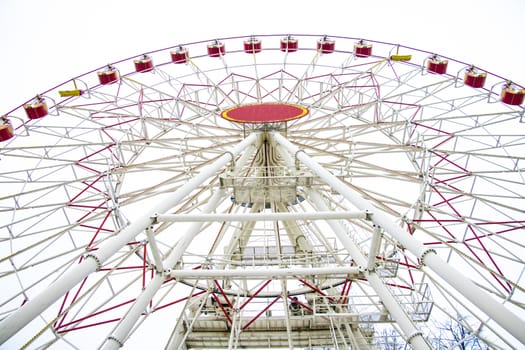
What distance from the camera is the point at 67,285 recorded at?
589cm

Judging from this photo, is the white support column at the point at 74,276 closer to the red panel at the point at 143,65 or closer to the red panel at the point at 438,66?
the red panel at the point at 143,65

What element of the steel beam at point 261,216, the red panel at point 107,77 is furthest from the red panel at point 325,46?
the steel beam at point 261,216

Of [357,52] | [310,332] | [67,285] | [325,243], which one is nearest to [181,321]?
[310,332]

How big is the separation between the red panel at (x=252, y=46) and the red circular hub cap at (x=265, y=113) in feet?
29.6

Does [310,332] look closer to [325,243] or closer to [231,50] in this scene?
[325,243]

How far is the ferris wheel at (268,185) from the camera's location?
1116cm

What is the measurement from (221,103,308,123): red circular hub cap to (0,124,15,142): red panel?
31.2ft

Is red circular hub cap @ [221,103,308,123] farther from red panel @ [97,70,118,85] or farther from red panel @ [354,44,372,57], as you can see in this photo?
red panel @ [354,44,372,57]

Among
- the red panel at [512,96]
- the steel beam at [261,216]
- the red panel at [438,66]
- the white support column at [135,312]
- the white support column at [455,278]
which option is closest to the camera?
the white support column at [455,278]

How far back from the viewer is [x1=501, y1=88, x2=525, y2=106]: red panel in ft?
54.8

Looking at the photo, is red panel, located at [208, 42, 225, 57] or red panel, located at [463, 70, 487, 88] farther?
red panel, located at [208, 42, 225, 57]

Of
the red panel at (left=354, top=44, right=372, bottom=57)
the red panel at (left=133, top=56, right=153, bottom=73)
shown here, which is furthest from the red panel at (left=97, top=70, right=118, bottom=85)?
the red panel at (left=354, top=44, right=372, bottom=57)

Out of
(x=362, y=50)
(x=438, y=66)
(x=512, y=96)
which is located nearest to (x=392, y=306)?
(x=512, y=96)

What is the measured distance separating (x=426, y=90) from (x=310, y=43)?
8.79 m
